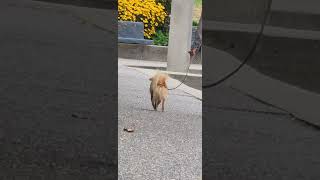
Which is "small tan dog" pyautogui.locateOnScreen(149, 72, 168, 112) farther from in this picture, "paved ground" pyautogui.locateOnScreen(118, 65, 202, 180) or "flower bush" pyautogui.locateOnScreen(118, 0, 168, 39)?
"flower bush" pyautogui.locateOnScreen(118, 0, 168, 39)

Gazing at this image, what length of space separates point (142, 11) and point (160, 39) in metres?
0.50

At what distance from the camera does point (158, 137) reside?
12.3 feet

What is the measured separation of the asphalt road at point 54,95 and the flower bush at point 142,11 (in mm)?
5735

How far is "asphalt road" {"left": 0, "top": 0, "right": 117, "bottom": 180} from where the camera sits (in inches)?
75.6

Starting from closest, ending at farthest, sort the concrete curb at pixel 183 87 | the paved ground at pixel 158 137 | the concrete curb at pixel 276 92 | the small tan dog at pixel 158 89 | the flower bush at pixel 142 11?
the concrete curb at pixel 276 92 < the paved ground at pixel 158 137 < the small tan dog at pixel 158 89 < the concrete curb at pixel 183 87 < the flower bush at pixel 142 11

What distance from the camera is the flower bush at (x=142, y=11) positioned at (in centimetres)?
785

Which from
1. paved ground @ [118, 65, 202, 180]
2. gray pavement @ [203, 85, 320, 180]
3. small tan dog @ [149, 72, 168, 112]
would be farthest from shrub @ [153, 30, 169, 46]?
gray pavement @ [203, 85, 320, 180]

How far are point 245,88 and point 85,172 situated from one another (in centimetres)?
63

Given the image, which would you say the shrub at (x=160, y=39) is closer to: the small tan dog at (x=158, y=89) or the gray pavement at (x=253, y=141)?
the small tan dog at (x=158, y=89)

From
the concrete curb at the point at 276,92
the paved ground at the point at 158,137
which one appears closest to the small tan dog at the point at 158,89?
the paved ground at the point at 158,137

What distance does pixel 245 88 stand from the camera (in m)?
1.84

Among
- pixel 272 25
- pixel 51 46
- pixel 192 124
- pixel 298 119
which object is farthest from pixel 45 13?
pixel 192 124

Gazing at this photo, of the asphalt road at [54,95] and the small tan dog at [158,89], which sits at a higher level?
the asphalt road at [54,95]

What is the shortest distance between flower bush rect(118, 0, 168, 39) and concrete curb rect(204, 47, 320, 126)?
5983 mm
